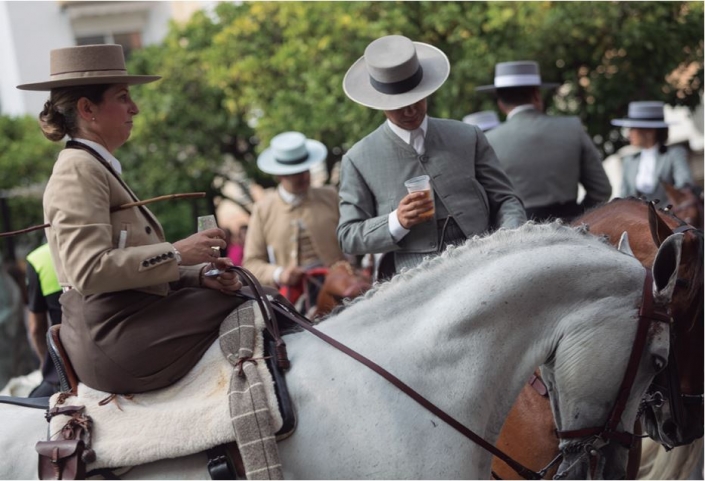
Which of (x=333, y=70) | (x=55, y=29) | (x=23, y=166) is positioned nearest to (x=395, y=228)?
(x=333, y=70)

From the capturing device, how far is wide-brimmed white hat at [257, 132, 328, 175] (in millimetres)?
8555

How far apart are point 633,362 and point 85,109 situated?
2.11 meters

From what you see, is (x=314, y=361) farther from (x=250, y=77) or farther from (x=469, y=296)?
(x=250, y=77)

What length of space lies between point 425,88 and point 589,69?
6984mm

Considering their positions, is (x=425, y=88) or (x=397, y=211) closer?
(x=397, y=211)

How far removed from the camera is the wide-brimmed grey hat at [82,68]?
3.66 m

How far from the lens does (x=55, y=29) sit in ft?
85.5

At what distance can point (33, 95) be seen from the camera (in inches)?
1038

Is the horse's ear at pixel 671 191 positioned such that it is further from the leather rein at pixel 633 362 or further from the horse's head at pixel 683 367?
the leather rein at pixel 633 362

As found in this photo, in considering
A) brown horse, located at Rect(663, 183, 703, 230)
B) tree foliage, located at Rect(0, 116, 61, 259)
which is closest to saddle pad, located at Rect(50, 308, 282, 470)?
brown horse, located at Rect(663, 183, 703, 230)

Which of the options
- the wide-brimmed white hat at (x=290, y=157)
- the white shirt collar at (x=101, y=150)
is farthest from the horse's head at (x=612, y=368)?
the wide-brimmed white hat at (x=290, y=157)

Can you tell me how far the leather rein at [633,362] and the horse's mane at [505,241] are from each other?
0.90 ft

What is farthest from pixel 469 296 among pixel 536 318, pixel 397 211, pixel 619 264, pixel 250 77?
pixel 250 77

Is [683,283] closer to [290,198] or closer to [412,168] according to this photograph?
[412,168]
